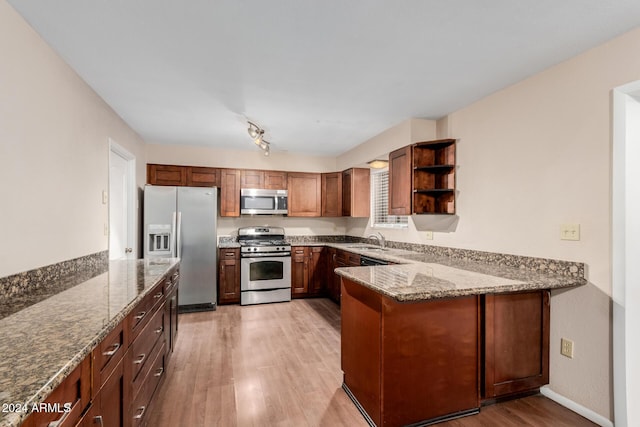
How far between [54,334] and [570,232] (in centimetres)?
291

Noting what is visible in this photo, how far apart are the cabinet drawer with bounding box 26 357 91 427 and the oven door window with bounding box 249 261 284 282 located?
137 inches

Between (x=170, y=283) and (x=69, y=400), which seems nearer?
(x=69, y=400)

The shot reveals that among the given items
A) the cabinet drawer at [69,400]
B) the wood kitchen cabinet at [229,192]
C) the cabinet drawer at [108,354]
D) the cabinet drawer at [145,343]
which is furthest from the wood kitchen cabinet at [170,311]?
the wood kitchen cabinet at [229,192]

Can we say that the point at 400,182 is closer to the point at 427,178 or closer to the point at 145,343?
the point at 427,178

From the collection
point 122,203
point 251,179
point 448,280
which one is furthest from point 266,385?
point 251,179

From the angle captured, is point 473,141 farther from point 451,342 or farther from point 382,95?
point 451,342

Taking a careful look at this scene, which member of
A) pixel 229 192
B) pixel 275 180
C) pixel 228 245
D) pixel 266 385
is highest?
pixel 275 180

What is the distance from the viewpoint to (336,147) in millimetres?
4906

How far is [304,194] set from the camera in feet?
17.1

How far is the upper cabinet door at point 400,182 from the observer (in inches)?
127

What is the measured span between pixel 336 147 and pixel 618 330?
390 centimetres

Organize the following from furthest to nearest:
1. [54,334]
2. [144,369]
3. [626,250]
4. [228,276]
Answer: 1. [228,276]
2. [626,250]
3. [144,369]
4. [54,334]

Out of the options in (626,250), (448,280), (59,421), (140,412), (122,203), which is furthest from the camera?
(122,203)

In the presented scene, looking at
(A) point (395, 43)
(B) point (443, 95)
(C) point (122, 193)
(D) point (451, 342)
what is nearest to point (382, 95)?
(B) point (443, 95)
